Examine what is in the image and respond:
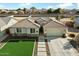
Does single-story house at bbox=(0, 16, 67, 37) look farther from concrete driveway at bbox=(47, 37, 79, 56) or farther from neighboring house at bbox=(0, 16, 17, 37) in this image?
concrete driveway at bbox=(47, 37, 79, 56)

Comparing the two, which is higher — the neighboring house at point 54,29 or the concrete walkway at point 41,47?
the neighboring house at point 54,29

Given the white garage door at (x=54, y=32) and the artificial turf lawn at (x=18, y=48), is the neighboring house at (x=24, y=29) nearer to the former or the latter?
the white garage door at (x=54, y=32)

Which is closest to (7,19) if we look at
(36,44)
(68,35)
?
(36,44)

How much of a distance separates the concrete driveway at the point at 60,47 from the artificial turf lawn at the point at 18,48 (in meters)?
1.66

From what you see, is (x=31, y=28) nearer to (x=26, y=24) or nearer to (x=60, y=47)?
(x=26, y=24)

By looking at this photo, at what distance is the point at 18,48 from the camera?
11.6 metres

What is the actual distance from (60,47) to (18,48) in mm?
3356

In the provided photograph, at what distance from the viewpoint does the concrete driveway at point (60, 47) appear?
34.7 feet

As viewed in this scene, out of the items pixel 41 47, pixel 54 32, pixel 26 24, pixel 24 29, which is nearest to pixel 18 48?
pixel 41 47

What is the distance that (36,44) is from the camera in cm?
1255

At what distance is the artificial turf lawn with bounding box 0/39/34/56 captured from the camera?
10660mm

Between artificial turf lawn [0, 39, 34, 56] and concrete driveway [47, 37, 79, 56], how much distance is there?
166cm

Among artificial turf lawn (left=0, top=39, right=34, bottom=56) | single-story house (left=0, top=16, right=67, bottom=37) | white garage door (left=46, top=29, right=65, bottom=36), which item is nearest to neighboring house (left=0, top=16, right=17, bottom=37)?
single-story house (left=0, top=16, right=67, bottom=37)

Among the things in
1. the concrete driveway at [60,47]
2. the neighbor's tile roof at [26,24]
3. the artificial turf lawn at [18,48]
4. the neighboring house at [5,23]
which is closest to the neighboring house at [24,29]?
the neighbor's tile roof at [26,24]
